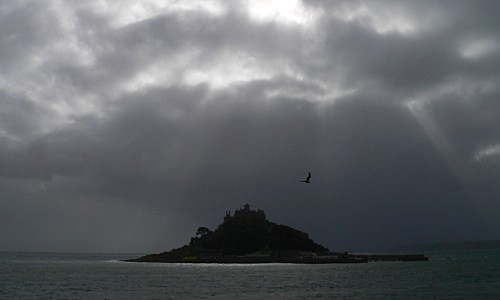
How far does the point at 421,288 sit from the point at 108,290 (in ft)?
155

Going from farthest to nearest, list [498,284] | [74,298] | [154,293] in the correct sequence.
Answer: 1. [498,284]
2. [154,293]
3. [74,298]

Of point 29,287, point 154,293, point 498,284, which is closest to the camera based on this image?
point 154,293

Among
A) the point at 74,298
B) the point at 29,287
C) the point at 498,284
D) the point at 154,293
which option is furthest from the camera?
the point at 29,287

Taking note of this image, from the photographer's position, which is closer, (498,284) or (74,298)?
(74,298)

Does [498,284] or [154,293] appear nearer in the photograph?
[154,293]

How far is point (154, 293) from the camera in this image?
80.8 meters

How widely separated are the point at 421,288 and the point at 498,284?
45.8 feet

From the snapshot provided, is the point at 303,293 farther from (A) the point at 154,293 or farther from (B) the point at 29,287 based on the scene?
(B) the point at 29,287

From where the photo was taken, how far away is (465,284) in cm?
8750

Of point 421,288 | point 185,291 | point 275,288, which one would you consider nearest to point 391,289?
point 421,288

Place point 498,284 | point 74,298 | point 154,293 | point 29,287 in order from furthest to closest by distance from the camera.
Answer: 1. point 29,287
2. point 498,284
3. point 154,293
4. point 74,298

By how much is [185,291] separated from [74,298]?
16314mm

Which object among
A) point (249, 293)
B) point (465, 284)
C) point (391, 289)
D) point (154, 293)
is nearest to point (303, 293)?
point (249, 293)

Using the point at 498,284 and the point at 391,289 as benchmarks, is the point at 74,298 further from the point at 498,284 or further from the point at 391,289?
the point at 498,284
